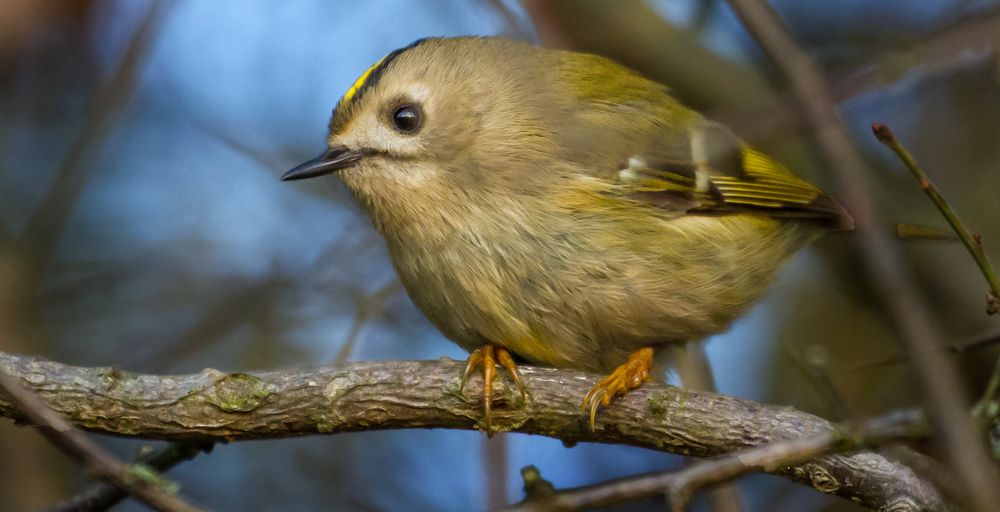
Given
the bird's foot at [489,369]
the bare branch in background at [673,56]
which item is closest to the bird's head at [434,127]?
the bird's foot at [489,369]

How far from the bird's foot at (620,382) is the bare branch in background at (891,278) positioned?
1.29 meters

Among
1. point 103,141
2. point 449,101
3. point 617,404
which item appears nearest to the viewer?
point 617,404

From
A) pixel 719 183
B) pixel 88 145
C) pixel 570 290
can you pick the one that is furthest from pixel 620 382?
pixel 88 145

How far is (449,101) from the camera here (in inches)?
116

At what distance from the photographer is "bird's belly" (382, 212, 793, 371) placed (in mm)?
2635

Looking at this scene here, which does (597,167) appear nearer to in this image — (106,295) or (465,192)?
(465,192)

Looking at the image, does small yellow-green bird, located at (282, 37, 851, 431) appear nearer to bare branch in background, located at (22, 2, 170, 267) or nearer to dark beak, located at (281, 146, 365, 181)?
dark beak, located at (281, 146, 365, 181)

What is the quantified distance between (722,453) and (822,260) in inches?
66.7

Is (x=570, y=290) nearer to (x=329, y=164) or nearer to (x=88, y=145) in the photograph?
(x=329, y=164)

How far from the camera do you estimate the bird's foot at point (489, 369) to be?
250cm

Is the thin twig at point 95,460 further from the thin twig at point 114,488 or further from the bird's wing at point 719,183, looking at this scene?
the bird's wing at point 719,183

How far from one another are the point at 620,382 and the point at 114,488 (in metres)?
1.15

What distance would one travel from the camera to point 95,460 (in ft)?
4.87

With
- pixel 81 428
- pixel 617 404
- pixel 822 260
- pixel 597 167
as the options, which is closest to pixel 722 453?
pixel 617 404
